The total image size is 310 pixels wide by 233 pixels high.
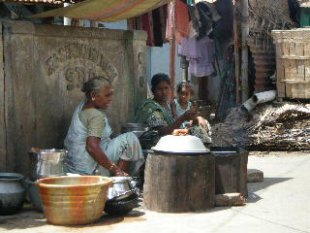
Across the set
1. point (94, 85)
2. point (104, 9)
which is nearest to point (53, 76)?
point (94, 85)

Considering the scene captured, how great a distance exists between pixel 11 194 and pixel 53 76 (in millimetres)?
1715

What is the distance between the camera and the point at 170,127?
22.7 ft

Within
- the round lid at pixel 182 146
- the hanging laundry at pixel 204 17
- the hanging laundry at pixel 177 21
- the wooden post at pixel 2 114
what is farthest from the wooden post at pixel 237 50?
the wooden post at pixel 2 114

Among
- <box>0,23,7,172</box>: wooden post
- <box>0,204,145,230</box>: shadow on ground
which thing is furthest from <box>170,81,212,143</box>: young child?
<box>0,23,7,172</box>: wooden post

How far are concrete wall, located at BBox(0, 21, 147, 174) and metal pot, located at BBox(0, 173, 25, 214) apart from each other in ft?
1.79

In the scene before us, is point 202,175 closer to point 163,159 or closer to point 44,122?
point 163,159

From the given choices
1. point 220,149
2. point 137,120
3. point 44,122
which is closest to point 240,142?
point 137,120

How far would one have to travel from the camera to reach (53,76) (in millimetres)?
6887

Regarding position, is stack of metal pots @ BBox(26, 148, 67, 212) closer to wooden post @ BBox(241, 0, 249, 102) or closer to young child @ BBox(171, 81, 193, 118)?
young child @ BBox(171, 81, 193, 118)

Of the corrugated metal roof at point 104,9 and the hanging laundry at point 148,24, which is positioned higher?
the hanging laundry at point 148,24

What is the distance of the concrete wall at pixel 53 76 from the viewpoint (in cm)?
631

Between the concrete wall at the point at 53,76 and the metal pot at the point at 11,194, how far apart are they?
0.54m

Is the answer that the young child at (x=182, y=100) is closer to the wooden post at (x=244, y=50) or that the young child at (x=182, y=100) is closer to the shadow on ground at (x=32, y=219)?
the shadow on ground at (x=32, y=219)

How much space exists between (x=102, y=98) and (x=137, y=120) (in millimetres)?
1465
